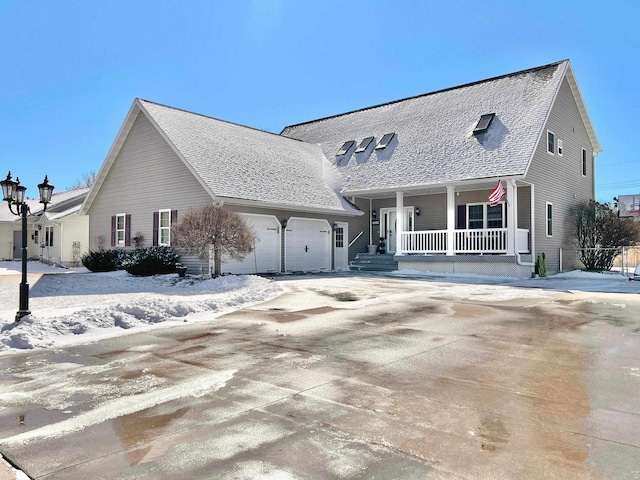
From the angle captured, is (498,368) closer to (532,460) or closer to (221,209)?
(532,460)

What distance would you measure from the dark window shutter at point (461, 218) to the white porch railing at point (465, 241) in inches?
34.8

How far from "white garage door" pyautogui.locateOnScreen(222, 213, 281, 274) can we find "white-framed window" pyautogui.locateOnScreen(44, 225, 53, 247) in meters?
17.2

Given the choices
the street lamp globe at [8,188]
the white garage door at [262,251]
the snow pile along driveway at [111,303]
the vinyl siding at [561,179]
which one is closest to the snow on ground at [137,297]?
the snow pile along driveway at [111,303]

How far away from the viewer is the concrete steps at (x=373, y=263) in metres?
21.4

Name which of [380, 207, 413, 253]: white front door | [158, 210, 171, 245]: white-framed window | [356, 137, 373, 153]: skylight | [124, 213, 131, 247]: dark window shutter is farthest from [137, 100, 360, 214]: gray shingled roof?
[124, 213, 131, 247]: dark window shutter

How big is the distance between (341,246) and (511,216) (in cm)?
793

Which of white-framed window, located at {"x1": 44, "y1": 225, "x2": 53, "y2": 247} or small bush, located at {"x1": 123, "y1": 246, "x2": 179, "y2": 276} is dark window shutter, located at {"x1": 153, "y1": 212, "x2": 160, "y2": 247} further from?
white-framed window, located at {"x1": 44, "y1": 225, "x2": 53, "y2": 247}

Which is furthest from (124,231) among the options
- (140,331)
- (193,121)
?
(140,331)

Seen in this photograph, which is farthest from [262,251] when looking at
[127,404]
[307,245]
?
[127,404]

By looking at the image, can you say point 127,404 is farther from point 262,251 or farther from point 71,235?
point 71,235

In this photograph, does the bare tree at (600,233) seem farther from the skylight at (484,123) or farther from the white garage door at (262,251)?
the white garage door at (262,251)

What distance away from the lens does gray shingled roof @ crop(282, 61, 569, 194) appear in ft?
61.6

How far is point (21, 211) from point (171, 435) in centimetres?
789

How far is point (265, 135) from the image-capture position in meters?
25.2
